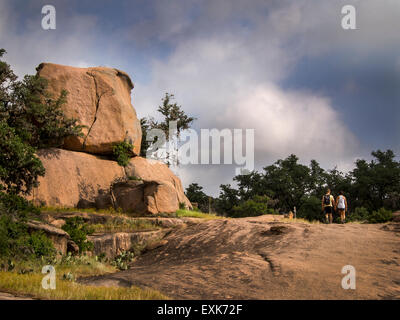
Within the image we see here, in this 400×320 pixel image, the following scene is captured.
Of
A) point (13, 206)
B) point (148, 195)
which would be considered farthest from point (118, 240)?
point (148, 195)

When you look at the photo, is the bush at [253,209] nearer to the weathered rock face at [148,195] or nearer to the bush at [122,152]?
the bush at [122,152]

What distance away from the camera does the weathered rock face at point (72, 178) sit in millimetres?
17906

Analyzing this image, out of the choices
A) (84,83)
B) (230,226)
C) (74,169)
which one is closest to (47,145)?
(74,169)

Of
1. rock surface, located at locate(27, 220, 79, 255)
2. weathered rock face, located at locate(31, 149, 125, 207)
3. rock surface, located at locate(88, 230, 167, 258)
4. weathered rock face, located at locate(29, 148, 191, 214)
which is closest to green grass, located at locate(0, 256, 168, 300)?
rock surface, located at locate(27, 220, 79, 255)

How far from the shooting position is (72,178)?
1912 cm

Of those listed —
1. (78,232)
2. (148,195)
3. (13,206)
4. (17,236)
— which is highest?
(13,206)

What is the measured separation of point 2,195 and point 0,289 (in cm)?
553

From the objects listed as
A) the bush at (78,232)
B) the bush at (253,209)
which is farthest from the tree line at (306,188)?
the bush at (78,232)

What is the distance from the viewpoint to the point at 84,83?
22.4 metres

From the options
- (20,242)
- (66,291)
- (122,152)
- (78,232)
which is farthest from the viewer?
(122,152)

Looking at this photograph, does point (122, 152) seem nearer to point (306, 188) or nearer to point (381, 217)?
point (381, 217)

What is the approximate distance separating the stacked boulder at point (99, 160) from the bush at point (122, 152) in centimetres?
30

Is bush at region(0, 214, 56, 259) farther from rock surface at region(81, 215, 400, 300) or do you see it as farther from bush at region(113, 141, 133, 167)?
bush at region(113, 141, 133, 167)

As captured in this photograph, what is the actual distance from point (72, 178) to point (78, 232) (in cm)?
740
